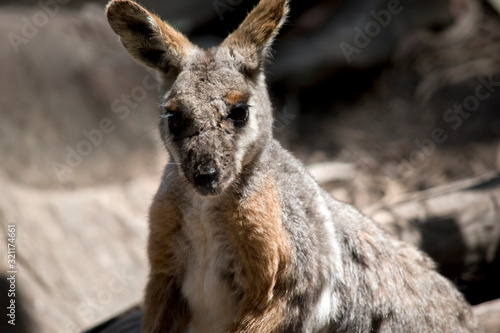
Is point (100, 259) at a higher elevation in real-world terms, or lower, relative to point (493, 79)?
lower

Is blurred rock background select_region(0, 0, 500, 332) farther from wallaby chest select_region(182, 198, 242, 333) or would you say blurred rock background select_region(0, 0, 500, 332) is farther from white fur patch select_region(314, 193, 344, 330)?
white fur patch select_region(314, 193, 344, 330)

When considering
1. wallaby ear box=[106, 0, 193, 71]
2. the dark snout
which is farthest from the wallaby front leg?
wallaby ear box=[106, 0, 193, 71]

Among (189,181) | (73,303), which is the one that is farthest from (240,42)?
(73,303)

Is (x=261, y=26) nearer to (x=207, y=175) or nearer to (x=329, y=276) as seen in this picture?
(x=207, y=175)

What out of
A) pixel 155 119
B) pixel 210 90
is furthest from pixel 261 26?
pixel 155 119

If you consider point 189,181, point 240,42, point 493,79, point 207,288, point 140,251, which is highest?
point 240,42

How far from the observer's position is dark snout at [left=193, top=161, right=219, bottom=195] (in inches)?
161

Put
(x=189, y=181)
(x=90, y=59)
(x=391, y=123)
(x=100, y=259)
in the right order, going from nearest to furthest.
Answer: (x=189, y=181), (x=100, y=259), (x=90, y=59), (x=391, y=123)

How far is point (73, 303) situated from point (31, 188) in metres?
1.97

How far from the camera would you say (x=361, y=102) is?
39.5 feet

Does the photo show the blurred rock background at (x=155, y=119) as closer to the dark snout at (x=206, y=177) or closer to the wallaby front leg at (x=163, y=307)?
the wallaby front leg at (x=163, y=307)

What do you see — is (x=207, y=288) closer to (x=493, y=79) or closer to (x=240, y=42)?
(x=240, y=42)

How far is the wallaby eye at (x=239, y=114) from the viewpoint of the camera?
431 centimetres

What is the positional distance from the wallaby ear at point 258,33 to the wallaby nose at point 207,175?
1.03 metres
